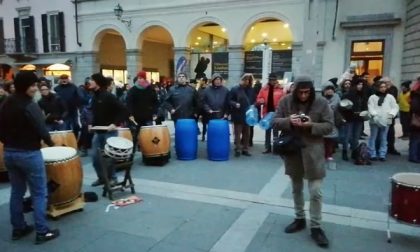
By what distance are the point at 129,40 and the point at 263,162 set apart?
1421cm

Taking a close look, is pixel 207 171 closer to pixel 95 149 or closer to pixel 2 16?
pixel 95 149

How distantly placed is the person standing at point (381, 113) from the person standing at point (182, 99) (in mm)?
3657

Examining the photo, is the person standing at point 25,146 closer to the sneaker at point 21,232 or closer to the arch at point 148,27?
the sneaker at point 21,232

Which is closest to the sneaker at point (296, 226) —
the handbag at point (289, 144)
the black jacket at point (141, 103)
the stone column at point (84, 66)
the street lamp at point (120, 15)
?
the handbag at point (289, 144)

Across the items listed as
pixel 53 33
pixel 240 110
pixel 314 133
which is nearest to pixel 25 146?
pixel 314 133

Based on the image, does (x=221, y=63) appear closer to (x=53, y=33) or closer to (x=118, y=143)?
(x=53, y=33)

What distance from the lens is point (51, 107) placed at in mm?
6938

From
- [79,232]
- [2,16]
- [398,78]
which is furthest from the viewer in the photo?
[2,16]

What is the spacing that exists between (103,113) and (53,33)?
Answer: 18928mm

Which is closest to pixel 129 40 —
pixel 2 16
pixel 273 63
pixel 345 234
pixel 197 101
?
pixel 273 63

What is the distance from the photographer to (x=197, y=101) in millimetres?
7734

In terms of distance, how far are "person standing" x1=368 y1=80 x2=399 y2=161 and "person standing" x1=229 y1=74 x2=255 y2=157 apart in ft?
8.26

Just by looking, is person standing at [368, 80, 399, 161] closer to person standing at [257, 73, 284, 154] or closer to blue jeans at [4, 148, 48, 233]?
person standing at [257, 73, 284, 154]

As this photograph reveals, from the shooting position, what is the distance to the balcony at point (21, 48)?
22188 mm
